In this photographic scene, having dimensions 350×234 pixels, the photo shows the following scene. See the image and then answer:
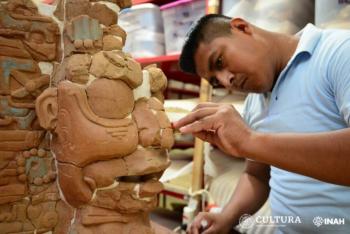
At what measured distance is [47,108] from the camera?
862mm

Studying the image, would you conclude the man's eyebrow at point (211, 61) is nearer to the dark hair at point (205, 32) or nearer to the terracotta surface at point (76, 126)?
the dark hair at point (205, 32)

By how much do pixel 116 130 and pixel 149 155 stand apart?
11 centimetres

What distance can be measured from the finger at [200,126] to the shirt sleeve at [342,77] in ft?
1.05

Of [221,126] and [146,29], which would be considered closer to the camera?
[221,126]

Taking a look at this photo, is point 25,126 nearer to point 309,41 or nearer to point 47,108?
point 47,108

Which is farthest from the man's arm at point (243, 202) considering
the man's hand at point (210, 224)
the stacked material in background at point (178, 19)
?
the stacked material in background at point (178, 19)

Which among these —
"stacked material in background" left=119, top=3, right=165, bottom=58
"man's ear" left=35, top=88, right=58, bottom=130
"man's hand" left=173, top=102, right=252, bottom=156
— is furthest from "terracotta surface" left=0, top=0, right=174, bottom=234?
"stacked material in background" left=119, top=3, right=165, bottom=58

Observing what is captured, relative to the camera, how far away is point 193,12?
5.41 ft

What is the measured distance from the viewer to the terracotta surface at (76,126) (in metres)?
0.84

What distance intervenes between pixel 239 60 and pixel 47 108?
0.56 m

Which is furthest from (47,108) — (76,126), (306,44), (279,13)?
(279,13)

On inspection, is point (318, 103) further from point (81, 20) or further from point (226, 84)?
point (81, 20)

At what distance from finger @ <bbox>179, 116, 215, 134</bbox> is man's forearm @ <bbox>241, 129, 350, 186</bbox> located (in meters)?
0.10

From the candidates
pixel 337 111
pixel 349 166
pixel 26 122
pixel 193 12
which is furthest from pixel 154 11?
pixel 349 166
